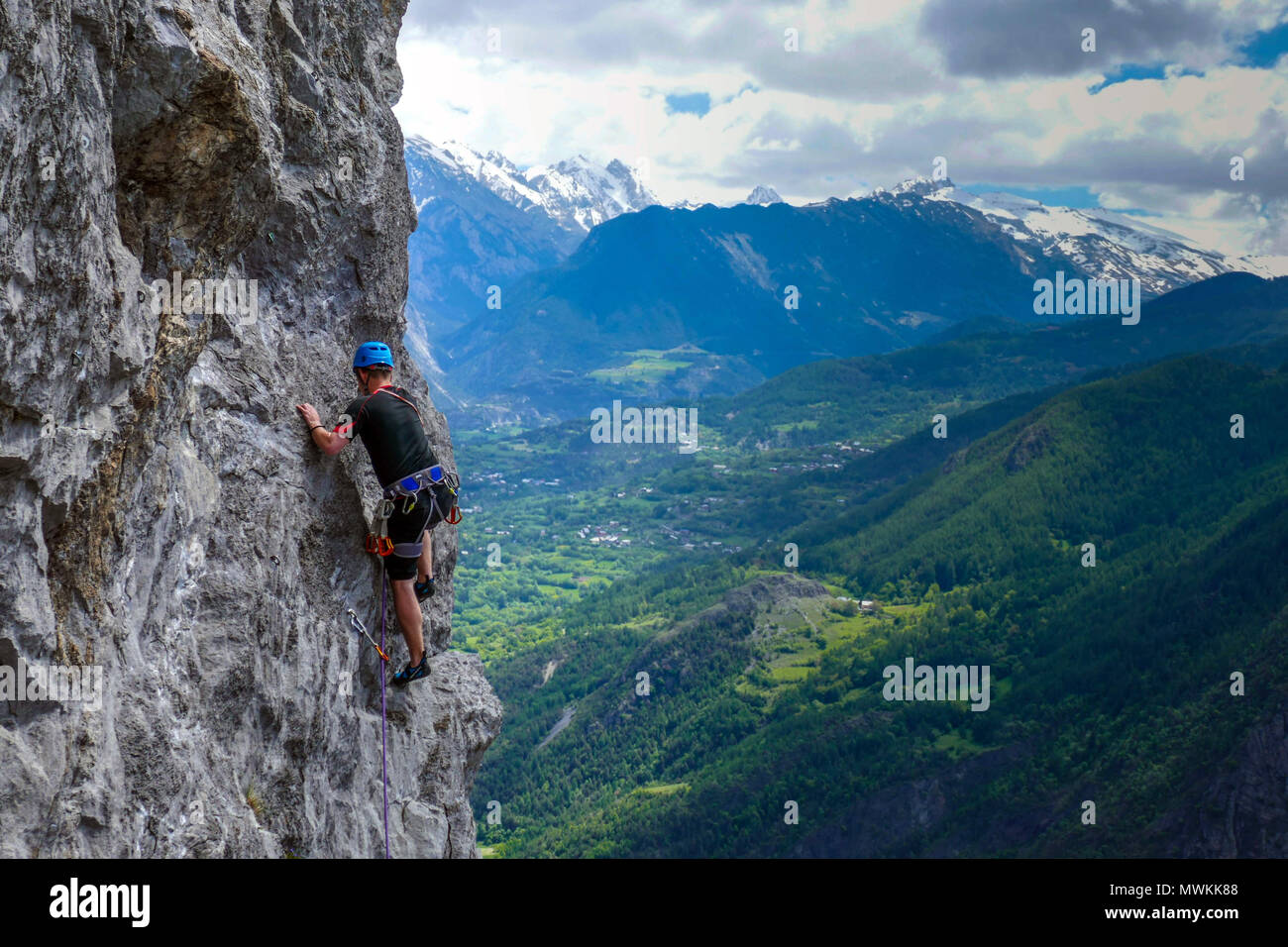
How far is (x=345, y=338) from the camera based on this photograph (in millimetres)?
16359

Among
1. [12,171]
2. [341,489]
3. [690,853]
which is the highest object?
[12,171]

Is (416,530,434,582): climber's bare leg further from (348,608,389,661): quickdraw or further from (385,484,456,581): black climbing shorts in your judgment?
(348,608,389,661): quickdraw

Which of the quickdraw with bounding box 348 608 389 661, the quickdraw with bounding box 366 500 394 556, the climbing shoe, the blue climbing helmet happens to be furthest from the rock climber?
the climbing shoe

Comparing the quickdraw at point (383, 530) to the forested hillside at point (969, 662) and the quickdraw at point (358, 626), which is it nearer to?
the quickdraw at point (358, 626)

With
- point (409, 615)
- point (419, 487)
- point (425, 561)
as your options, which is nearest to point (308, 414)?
point (419, 487)

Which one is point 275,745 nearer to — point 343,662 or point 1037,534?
point 343,662

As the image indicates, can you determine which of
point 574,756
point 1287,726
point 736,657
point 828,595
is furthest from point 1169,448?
point 574,756

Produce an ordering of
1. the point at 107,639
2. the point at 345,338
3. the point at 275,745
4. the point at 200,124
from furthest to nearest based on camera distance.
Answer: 1. the point at 345,338
2. the point at 275,745
3. the point at 200,124
4. the point at 107,639

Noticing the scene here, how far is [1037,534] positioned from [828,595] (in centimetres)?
3307

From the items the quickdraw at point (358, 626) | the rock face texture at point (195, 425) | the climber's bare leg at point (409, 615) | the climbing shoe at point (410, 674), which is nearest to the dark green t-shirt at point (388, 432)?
the rock face texture at point (195, 425)

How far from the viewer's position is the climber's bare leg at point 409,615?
1595 centimetres

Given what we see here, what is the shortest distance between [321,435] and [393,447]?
1020mm

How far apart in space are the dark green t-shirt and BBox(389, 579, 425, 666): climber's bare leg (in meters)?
2.33

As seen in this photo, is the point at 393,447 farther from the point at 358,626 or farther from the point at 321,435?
the point at 358,626
